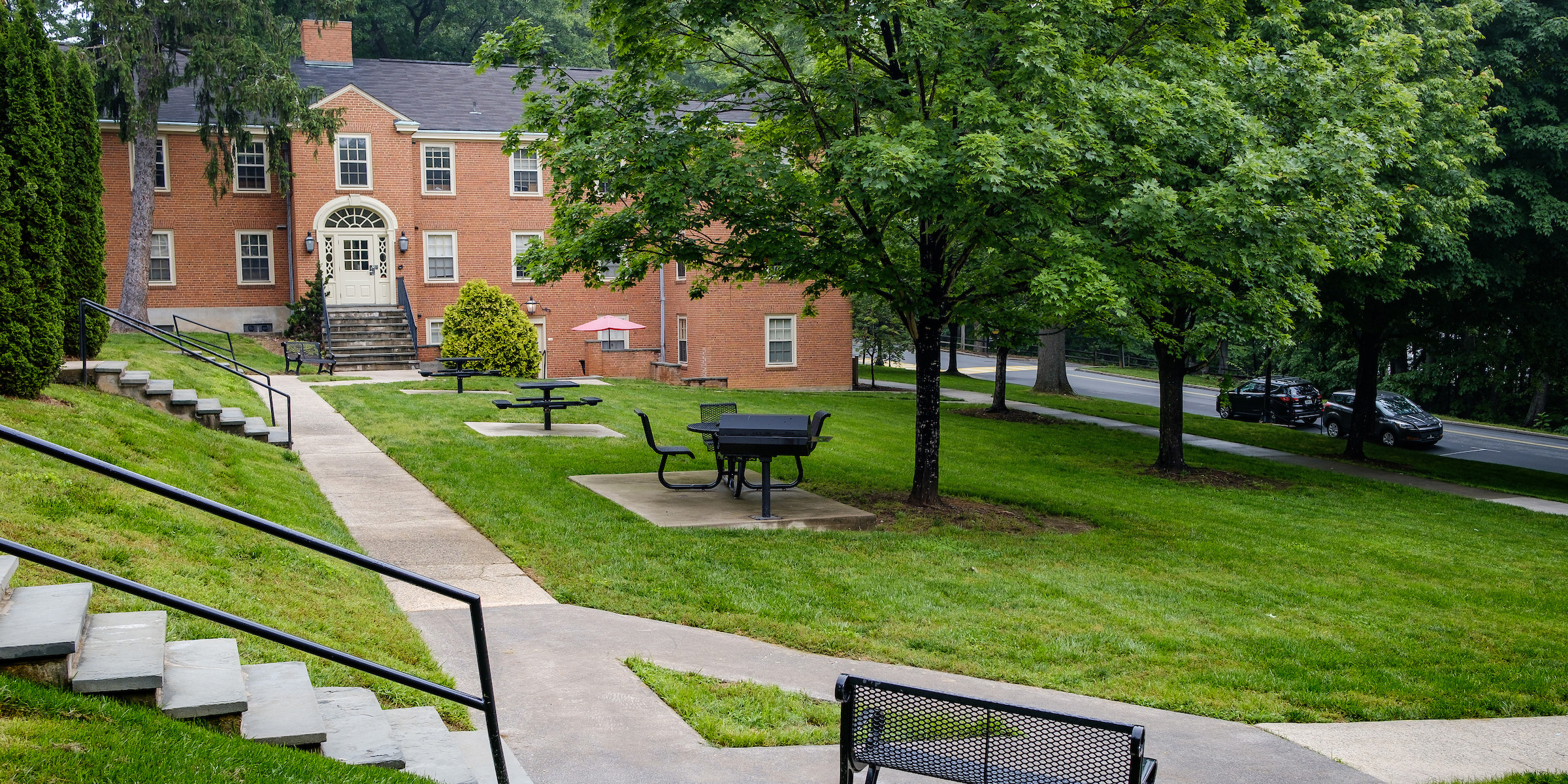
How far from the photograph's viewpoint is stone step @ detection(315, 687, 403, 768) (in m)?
4.99

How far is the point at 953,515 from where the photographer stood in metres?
14.3

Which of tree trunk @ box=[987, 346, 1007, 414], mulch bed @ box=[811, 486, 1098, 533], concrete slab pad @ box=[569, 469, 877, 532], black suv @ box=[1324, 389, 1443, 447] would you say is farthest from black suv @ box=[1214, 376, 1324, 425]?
concrete slab pad @ box=[569, 469, 877, 532]

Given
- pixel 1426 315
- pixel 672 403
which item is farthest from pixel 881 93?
pixel 1426 315

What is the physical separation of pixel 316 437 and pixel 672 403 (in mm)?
9440

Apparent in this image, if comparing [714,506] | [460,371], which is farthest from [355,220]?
[714,506]

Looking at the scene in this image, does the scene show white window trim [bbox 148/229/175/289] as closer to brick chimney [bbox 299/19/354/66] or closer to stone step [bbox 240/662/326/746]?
brick chimney [bbox 299/19/354/66]

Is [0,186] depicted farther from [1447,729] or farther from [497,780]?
[1447,729]

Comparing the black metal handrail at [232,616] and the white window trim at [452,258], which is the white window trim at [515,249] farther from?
the black metal handrail at [232,616]

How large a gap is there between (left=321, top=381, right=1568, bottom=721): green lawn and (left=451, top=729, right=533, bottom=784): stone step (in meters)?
3.01

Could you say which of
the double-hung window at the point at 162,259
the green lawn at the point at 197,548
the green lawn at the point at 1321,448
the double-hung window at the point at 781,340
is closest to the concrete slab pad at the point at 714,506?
the green lawn at the point at 197,548

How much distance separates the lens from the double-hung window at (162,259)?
1350 inches

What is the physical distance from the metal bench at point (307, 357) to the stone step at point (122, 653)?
23851 mm

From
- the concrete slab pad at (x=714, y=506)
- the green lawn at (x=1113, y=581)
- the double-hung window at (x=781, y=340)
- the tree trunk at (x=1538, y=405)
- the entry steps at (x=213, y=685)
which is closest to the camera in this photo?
the entry steps at (x=213, y=685)

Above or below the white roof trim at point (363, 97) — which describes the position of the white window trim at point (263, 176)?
below
